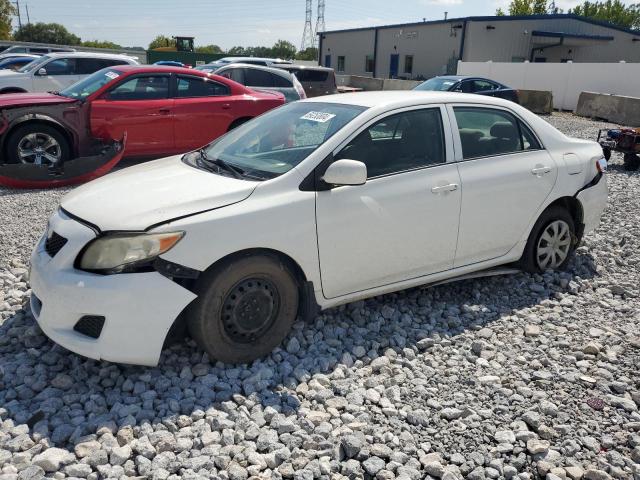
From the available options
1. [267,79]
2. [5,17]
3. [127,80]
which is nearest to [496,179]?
[127,80]

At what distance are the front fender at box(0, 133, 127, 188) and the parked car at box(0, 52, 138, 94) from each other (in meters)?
5.93

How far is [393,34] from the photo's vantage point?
44.5m

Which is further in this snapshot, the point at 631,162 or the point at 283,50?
the point at 283,50

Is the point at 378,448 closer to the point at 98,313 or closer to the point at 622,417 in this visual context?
the point at 622,417

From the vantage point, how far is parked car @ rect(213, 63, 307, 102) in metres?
13.8

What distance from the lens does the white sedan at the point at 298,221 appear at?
318cm

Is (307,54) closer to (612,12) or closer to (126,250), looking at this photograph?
(612,12)

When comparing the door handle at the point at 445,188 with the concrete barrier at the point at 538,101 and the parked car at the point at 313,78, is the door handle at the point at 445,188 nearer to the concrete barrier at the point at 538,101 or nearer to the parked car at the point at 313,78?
the parked car at the point at 313,78

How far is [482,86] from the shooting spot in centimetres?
1678

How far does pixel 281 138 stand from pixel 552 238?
102 inches

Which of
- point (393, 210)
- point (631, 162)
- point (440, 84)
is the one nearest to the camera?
point (393, 210)

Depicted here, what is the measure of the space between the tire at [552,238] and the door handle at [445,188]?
1.11 metres

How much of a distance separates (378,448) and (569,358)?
1.69 meters

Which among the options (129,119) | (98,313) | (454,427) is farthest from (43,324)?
(129,119)
